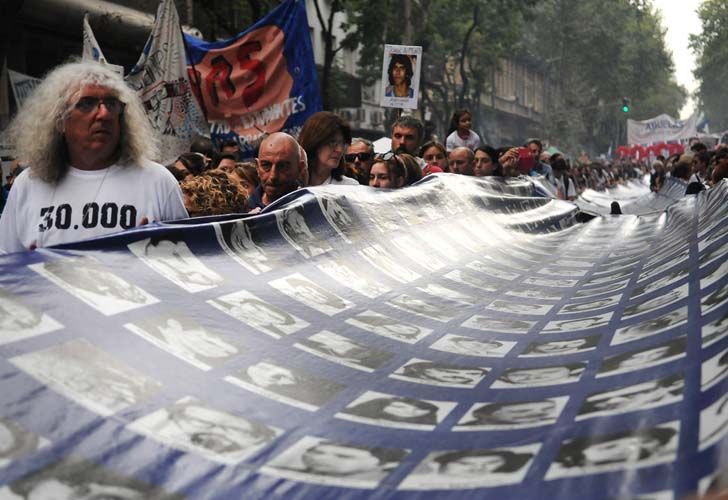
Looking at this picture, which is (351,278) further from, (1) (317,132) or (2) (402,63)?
(2) (402,63)

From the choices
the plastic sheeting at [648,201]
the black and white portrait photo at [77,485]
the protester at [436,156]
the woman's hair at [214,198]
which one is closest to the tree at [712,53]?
the plastic sheeting at [648,201]

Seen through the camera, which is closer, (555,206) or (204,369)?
(204,369)

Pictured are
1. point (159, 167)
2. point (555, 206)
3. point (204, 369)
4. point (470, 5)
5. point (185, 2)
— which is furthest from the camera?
point (470, 5)

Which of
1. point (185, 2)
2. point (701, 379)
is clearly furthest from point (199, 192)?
point (185, 2)

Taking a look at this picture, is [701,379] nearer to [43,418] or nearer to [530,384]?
[530,384]

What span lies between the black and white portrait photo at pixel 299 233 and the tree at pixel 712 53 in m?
81.6

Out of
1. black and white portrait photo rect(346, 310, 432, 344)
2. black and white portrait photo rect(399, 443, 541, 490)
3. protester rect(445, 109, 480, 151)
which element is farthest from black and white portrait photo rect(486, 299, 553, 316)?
protester rect(445, 109, 480, 151)

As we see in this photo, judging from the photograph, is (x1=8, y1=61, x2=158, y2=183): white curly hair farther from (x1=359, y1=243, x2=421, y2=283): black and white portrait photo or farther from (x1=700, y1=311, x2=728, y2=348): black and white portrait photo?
(x1=700, y1=311, x2=728, y2=348): black and white portrait photo

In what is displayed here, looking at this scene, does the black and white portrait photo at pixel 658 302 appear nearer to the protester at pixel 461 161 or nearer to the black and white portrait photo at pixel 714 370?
the black and white portrait photo at pixel 714 370

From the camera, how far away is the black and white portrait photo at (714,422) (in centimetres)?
178

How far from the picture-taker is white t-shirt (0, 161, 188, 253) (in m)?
3.25

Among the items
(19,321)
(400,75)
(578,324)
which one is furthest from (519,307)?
(400,75)

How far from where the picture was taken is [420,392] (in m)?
2.54

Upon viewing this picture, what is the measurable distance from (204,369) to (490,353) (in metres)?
0.98
